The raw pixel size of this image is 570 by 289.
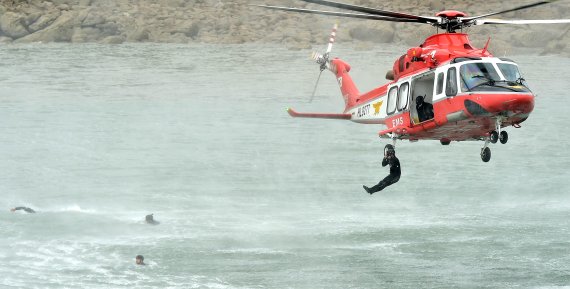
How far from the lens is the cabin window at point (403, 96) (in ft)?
99.1

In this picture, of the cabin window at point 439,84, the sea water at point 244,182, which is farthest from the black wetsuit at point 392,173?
the sea water at point 244,182

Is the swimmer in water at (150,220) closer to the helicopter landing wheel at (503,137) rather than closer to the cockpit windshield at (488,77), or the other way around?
the cockpit windshield at (488,77)

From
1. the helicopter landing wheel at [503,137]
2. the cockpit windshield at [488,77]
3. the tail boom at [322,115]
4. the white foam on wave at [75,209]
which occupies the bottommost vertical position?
the white foam on wave at [75,209]

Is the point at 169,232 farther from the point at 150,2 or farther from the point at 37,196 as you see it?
the point at 150,2

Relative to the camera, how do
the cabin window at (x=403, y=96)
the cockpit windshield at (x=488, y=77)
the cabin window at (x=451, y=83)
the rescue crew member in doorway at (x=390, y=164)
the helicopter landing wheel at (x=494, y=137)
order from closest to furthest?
1. the helicopter landing wheel at (x=494, y=137)
2. the cockpit windshield at (x=488, y=77)
3. the cabin window at (x=451, y=83)
4. the rescue crew member in doorway at (x=390, y=164)
5. the cabin window at (x=403, y=96)

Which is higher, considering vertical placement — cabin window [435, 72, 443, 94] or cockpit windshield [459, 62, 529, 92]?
cockpit windshield [459, 62, 529, 92]

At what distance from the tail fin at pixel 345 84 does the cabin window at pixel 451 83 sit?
8038 mm

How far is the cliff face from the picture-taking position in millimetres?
177000

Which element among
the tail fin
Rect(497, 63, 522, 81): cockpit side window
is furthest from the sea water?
Rect(497, 63, 522, 81): cockpit side window

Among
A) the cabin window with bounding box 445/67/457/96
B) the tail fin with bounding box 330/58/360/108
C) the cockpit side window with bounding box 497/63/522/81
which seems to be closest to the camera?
the cockpit side window with bounding box 497/63/522/81

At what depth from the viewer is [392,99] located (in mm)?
31328

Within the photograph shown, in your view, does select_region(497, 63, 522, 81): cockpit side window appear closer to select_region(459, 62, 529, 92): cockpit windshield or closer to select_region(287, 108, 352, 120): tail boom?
select_region(459, 62, 529, 92): cockpit windshield

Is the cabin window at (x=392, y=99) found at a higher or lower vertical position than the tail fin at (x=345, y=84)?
higher

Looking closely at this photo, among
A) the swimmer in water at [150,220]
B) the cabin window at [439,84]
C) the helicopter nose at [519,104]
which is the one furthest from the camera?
the swimmer in water at [150,220]
